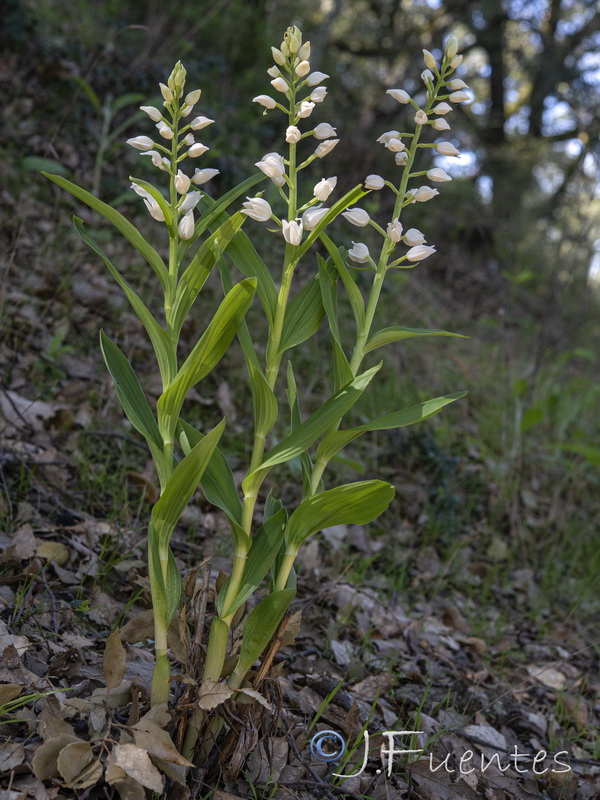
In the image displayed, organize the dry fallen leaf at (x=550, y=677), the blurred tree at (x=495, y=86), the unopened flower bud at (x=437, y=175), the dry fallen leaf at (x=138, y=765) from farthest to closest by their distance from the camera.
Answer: the blurred tree at (x=495, y=86) < the dry fallen leaf at (x=550, y=677) < the unopened flower bud at (x=437, y=175) < the dry fallen leaf at (x=138, y=765)

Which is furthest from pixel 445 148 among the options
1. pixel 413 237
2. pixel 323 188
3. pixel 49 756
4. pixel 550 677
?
pixel 550 677

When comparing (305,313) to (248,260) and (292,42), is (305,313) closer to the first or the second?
(248,260)

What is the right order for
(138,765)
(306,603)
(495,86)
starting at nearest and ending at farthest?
(138,765), (306,603), (495,86)

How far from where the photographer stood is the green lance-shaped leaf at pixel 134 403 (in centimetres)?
133

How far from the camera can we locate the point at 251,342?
52.2 inches

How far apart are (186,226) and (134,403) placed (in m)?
0.38

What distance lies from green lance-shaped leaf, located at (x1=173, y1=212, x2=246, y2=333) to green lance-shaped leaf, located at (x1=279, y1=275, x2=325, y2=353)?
0.19 meters

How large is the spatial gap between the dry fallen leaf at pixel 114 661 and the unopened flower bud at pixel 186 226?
811 millimetres

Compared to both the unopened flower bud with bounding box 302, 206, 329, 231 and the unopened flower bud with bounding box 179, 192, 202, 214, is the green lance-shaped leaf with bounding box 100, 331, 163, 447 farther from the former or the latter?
the unopened flower bud with bounding box 302, 206, 329, 231

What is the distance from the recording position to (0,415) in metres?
2.36

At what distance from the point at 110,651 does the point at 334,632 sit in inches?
37.8

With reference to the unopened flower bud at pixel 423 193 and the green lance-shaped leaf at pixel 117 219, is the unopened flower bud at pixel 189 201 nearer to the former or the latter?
the green lance-shaped leaf at pixel 117 219

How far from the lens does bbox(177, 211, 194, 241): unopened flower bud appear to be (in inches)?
49.4

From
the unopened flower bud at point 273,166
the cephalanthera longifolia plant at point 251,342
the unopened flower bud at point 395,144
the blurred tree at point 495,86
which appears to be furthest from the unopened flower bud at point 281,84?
the blurred tree at point 495,86
